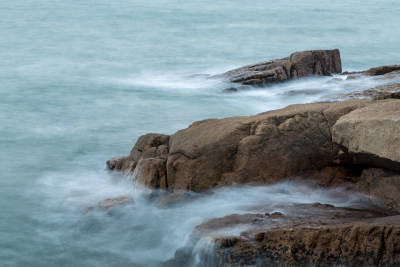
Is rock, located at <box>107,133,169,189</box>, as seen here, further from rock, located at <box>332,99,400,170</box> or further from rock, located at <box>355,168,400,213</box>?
rock, located at <box>355,168,400,213</box>

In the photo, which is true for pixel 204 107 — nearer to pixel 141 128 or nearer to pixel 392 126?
pixel 141 128

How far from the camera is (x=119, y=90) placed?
63.1ft

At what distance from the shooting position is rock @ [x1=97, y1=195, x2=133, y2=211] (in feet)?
30.6

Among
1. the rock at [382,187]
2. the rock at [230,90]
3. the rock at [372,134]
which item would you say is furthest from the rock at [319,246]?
the rock at [230,90]

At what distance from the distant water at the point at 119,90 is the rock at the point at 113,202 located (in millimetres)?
127

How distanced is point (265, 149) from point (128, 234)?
231 centimetres

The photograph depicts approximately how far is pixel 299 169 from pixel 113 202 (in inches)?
113

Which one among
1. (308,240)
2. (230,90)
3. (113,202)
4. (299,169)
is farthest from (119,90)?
(308,240)

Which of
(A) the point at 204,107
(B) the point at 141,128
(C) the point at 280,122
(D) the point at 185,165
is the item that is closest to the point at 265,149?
(C) the point at 280,122

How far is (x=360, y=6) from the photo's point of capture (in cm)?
3894

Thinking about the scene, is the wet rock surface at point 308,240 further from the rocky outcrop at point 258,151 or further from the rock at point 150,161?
the rock at point 150,161

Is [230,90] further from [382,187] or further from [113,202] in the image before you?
[382,187]

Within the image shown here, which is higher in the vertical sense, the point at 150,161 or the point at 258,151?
the point at 258,151

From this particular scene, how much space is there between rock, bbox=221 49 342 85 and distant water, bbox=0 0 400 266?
1.16ft
